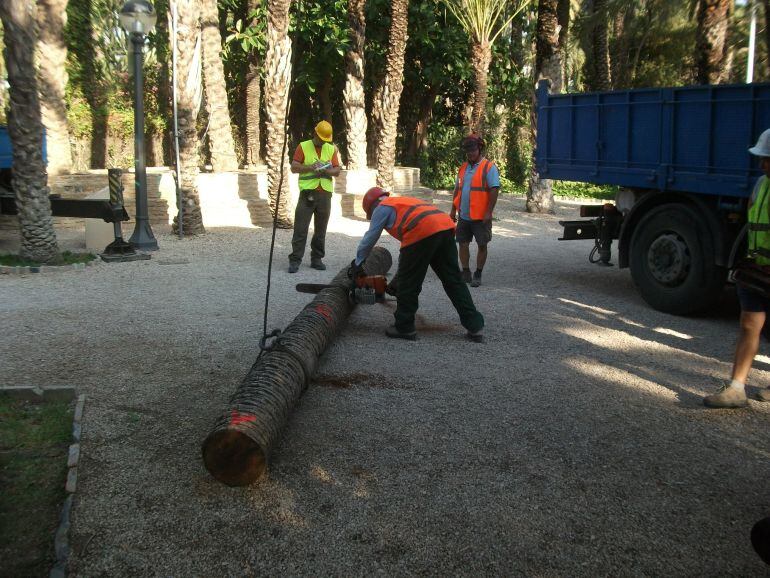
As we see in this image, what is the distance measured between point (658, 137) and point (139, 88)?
24.9 ft

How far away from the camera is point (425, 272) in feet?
21.9

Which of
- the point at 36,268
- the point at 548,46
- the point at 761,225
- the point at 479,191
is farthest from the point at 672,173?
the point at 548,46

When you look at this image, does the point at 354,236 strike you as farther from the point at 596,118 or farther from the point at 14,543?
the point at 14,543

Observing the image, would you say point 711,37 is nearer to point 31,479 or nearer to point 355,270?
point 355,270

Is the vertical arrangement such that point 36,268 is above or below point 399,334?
above

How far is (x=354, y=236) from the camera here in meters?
14.0

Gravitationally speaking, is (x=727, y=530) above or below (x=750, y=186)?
below

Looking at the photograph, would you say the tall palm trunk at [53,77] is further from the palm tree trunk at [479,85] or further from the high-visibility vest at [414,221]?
the high-visibility vest at [414,221]

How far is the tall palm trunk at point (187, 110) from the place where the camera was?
43.0 feet

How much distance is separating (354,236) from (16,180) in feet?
18.8

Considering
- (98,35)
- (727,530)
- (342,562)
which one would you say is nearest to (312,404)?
(342,562)

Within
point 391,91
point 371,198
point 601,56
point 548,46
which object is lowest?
point 371,198

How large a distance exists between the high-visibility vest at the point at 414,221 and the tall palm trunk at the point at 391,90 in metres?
10.4

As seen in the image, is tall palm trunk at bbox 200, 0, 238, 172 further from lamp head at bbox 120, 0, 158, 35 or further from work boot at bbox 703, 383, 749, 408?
work boot at bbox 703, 383, 749, 408
